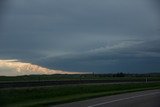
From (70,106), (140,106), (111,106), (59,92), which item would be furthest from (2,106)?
(59,92)

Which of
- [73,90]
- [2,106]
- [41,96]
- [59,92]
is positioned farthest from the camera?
[73,90]

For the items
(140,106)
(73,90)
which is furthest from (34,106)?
(73,90)

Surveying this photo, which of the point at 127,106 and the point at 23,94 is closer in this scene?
the point at 127,106

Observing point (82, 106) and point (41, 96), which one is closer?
point (82, 106)

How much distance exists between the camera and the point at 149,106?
2011 cm

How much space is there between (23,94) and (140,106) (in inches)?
528

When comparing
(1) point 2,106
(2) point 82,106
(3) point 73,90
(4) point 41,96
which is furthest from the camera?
(3) point 73,90

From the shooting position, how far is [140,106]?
20.1 metres

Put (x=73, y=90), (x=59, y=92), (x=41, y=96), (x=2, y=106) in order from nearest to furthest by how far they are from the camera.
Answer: (x=2, y=106) → (x=41, y=96) → (x=59, y=92) → (x=73, y=90)

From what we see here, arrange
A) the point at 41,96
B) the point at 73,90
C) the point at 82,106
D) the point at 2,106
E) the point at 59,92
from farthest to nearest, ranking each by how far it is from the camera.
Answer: the point at 73,90
the point at 59,92
the point at 41,96
the point at 2,106
the point at 82,106

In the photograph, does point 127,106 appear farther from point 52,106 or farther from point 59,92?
point 59,92

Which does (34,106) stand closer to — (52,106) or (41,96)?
(52,106)

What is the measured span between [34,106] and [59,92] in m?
13.3

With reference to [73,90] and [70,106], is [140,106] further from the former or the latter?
[73,90]
